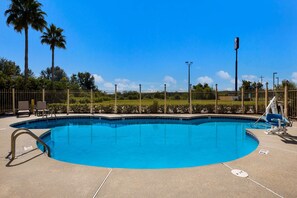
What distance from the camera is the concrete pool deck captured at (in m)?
2.79

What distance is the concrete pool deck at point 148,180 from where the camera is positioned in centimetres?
279

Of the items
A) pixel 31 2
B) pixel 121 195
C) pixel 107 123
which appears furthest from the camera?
pixel 31 2

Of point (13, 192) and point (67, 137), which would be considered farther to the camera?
point (67, 137)

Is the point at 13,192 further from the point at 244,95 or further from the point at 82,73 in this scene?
the point at 82,73

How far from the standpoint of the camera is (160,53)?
75.2ft

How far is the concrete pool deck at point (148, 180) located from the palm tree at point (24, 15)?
17675 mm

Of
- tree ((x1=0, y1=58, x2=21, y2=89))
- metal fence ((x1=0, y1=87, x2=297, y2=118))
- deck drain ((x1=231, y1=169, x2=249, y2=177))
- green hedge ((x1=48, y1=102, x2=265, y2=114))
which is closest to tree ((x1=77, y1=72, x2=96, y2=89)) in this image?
tree ((x1=0, y1=58, x2=21, y2=89))

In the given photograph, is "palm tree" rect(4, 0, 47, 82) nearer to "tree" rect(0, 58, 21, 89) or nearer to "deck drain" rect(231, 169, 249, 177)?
"tree" rect(0, 58, 21, 89)

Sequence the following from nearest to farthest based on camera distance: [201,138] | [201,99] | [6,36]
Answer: [201,138]
[201,99]
[6,36]

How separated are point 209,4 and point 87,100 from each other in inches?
493

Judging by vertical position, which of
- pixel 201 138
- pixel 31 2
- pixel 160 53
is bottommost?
pixel 201 138

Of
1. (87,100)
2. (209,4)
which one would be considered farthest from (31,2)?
(209,4)

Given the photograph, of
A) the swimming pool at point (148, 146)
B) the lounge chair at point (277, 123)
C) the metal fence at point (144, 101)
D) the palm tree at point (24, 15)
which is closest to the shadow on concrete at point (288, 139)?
the lounge chair at point (277, 123)

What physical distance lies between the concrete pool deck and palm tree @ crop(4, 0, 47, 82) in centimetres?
1768
